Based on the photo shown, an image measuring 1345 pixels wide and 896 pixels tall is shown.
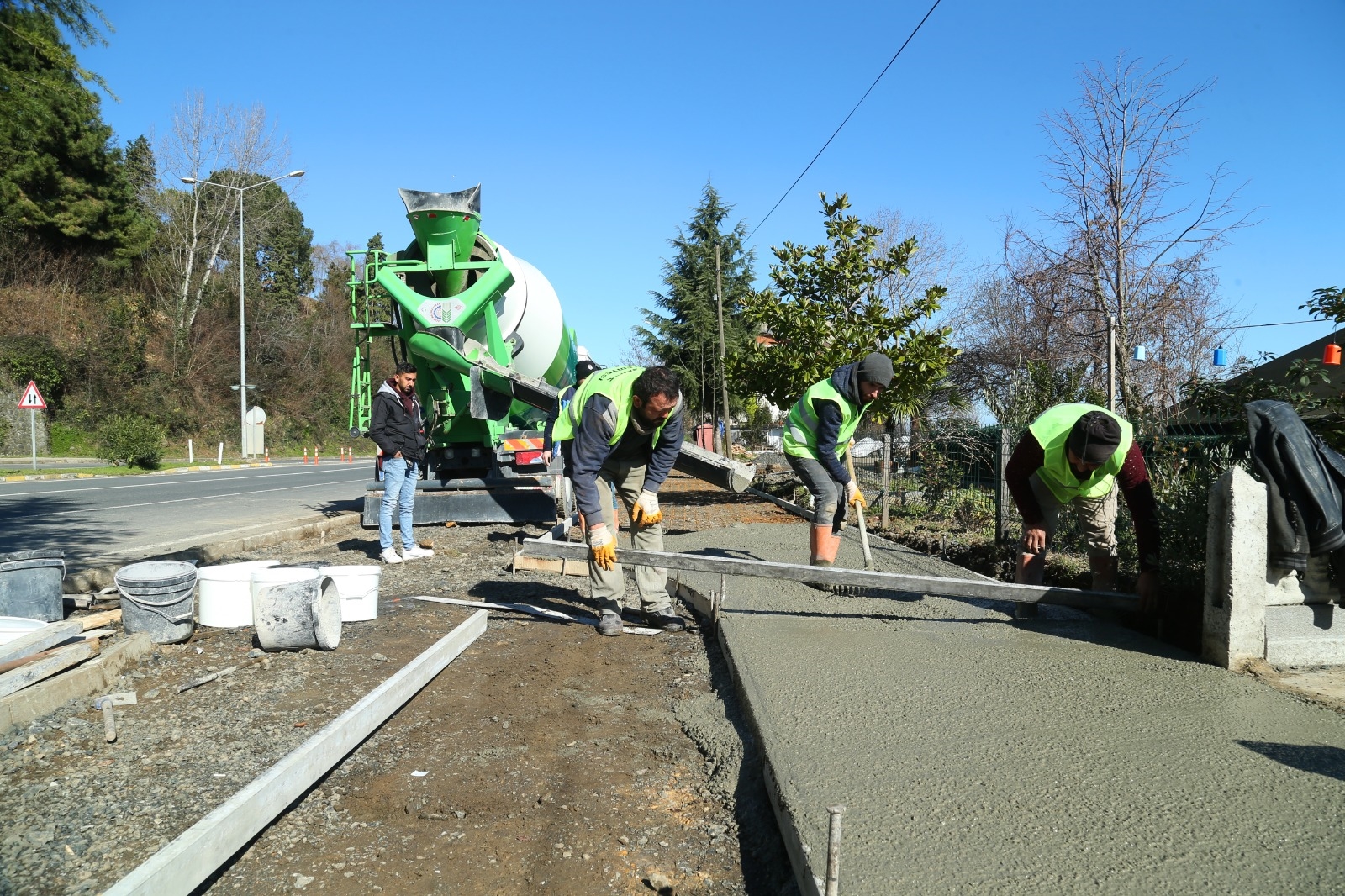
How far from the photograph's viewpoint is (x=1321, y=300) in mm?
6102

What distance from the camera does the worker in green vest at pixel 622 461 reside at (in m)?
4.79

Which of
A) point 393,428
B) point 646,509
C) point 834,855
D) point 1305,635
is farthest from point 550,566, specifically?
point 834,855

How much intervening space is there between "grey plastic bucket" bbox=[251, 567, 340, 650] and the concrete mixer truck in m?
3.81

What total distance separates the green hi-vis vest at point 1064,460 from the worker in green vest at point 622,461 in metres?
1.97

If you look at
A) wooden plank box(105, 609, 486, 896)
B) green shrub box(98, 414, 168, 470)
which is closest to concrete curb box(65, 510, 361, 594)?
wooden plank box(105, 609, 486, 896)

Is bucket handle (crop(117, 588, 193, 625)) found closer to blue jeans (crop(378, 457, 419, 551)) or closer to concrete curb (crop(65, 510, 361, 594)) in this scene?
concrete curb (crop(65, 510, 361, 594))

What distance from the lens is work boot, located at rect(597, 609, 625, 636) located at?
525cm

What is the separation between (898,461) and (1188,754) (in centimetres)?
915

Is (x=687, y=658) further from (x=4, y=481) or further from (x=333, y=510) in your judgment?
(x=4, y=481)

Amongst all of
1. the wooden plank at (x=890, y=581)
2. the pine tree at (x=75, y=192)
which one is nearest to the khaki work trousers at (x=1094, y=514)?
the wooden plank at (x=890, y=581)

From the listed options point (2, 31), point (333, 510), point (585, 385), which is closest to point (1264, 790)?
point (585, 385)

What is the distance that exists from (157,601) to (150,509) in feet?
28.7

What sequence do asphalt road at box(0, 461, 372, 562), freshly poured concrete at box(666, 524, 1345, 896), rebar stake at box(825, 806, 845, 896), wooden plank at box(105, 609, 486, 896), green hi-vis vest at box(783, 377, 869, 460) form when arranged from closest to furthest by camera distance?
rebar stake at box(825, 806, 845, 896) → wooden plank at box(105, 609, 486, 896) → freshly poured concrete at box(666, 524, 1345, 896) → green hi-vis vest at box(783, 377, 869, 460) → asphalt road at box(0, 461, 372, 562)

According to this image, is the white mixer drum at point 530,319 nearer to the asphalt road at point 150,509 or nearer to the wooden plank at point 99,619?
the asphalt road at point 150,509
